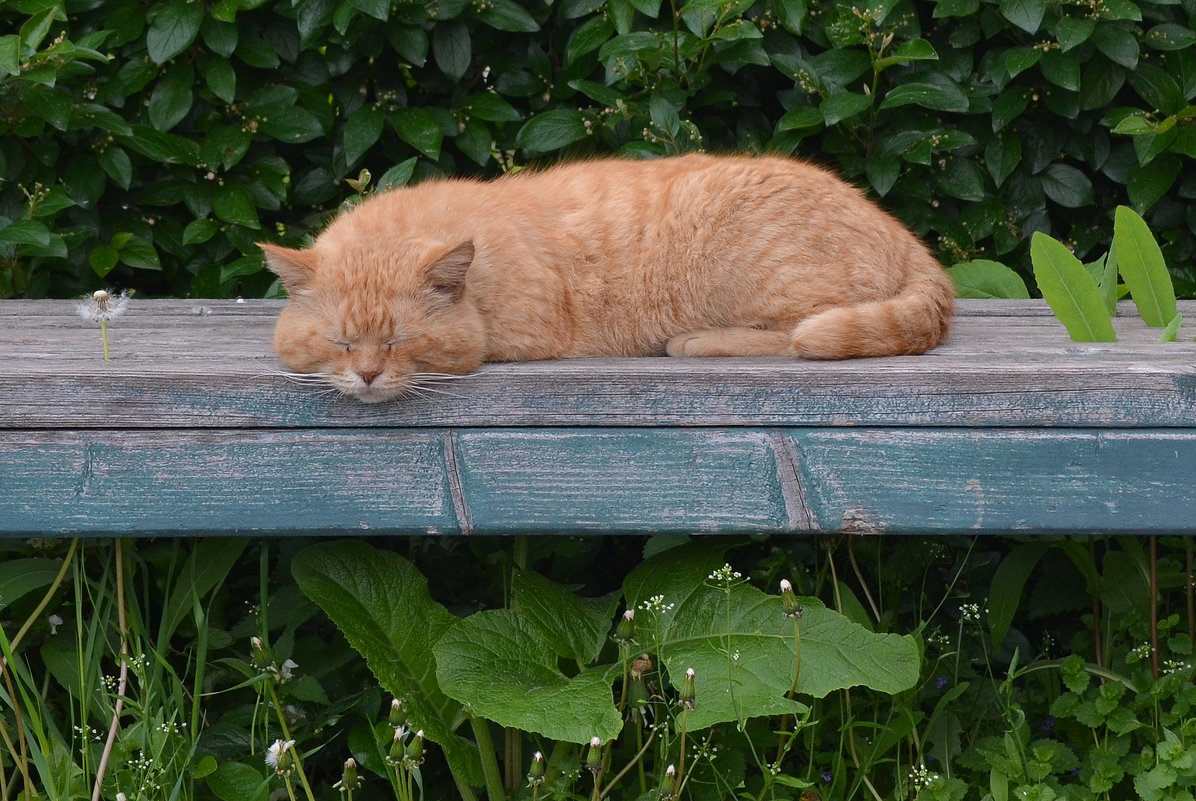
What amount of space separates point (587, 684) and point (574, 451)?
492 mm

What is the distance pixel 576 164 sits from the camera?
11.2 ft

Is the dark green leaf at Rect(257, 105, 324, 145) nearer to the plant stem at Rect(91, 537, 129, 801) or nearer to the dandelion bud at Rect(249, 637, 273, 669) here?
the plant stem at Rect(91, 537, 129, 801)

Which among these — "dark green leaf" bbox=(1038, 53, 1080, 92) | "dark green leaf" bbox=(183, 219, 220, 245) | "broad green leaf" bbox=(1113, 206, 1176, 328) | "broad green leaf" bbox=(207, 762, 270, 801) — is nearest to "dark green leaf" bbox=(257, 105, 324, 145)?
"dark green leaf" bbox=(183, 219, 220, 245)

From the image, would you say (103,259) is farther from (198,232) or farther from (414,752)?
(414,752)

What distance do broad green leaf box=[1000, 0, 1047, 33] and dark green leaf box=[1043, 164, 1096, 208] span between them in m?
0.56

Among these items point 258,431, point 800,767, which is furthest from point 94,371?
point 800,767

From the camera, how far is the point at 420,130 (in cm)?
362

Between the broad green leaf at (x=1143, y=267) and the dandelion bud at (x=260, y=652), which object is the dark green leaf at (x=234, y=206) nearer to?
the dandelion bud at (x=260, y=652)

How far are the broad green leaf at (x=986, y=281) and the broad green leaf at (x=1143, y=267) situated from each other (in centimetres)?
72

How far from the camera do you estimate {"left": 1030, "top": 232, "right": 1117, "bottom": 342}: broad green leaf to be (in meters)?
2.68

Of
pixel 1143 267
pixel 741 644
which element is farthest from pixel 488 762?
pixel 1143 267

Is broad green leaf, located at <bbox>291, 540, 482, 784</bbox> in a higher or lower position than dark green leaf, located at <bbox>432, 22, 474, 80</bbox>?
lower

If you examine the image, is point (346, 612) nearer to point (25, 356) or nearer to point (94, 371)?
point (94, 371)

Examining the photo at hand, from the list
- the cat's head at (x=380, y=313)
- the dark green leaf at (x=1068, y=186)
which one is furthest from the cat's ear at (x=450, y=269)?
the dark green leaf at (x=1068, y=186)
